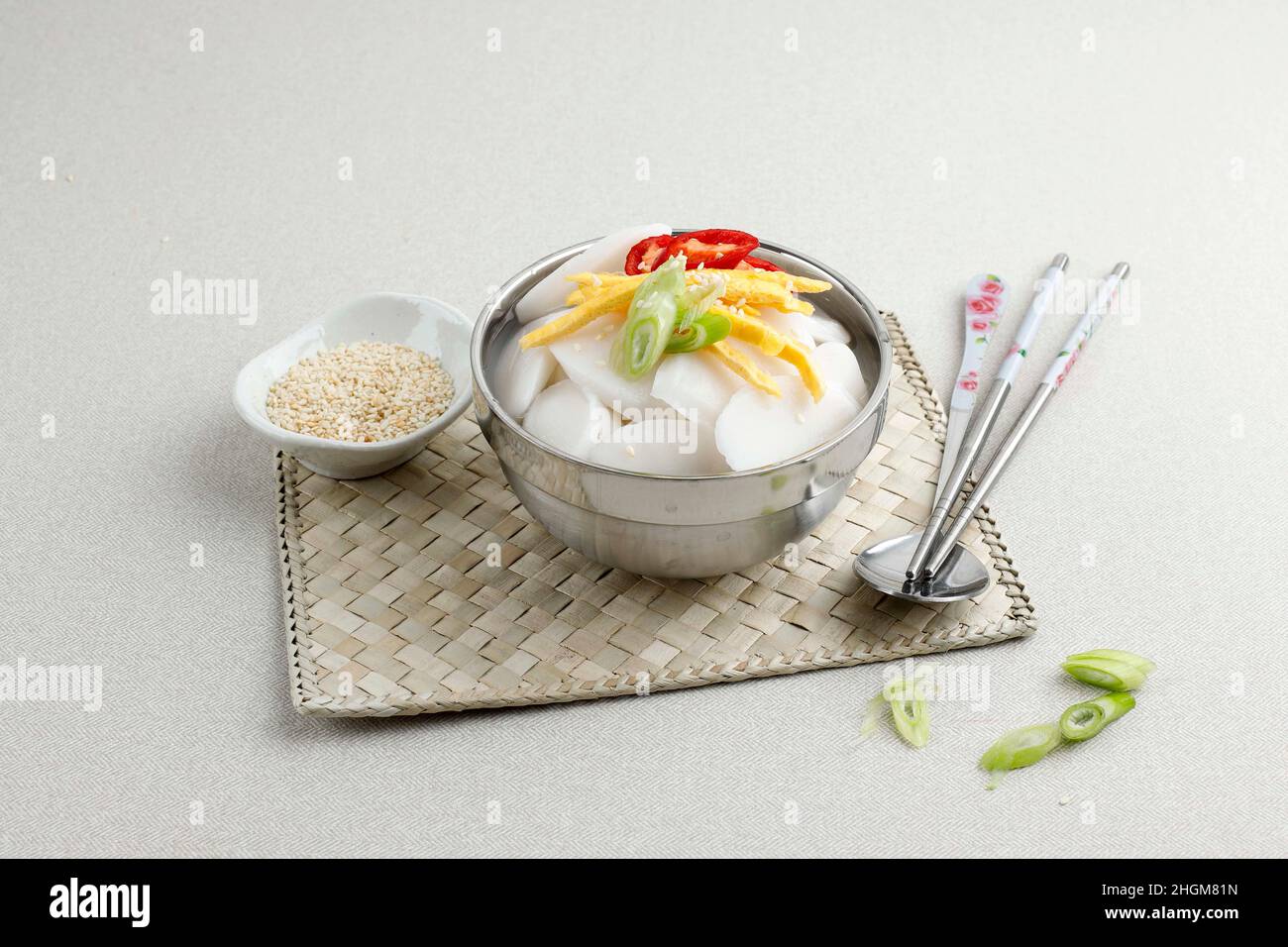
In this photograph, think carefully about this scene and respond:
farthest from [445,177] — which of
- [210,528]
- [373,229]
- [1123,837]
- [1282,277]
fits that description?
[1123,837]

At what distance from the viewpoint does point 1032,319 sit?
7.09ft

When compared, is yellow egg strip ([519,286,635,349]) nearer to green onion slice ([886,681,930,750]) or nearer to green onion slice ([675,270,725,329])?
green onion slice ([675,270,725,329])

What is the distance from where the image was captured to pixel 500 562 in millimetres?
1761

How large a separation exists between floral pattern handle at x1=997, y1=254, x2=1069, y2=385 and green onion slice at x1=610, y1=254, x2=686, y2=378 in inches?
28.7

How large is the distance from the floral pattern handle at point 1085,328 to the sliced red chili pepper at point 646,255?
0.70m

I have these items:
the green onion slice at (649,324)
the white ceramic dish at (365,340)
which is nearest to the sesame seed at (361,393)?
the white ceramic dish at (365,340)

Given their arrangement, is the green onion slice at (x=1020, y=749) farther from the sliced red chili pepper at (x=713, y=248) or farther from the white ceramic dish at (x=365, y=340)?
the white ceramic dish at (x=365, y=340)

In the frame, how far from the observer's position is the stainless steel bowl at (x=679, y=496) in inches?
58.9

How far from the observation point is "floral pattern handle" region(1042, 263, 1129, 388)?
6.75 ft

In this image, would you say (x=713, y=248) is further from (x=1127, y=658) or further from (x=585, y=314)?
(x=1127, y=658)

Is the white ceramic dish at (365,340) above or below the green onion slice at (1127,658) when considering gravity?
above

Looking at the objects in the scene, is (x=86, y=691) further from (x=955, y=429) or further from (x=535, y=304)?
(x=955, y=429)

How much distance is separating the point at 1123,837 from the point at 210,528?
1261mm

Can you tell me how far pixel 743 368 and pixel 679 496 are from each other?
0.17m
